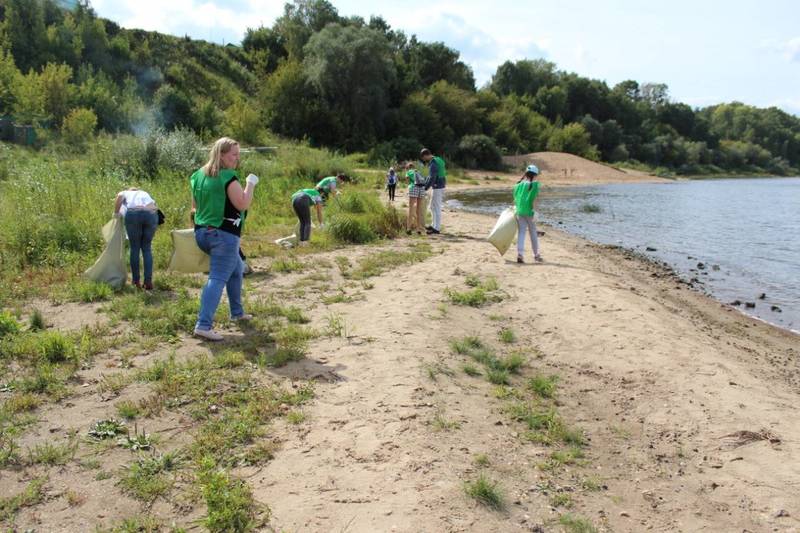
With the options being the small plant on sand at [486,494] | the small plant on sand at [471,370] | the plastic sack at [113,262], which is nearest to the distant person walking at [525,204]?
the small plant on sand at [471,370]

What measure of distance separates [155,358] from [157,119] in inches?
1417

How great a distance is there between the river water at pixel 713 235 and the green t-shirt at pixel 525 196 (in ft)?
12.8

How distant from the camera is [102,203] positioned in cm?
1012

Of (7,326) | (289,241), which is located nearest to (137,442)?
(7,326)

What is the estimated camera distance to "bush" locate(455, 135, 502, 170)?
51250 mm

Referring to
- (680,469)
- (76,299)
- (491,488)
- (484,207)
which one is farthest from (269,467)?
(484,207)

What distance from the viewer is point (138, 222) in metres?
7.13

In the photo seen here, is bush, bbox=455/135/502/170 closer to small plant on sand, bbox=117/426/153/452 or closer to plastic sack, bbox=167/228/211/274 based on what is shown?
plastic sack, bbox=167/228/211/274

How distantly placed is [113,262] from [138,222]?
0.66 m

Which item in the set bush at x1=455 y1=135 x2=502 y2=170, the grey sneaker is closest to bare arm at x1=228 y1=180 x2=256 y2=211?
the grey sneaker

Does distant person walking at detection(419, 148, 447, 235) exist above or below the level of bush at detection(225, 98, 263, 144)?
below

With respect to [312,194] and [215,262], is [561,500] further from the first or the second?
[312,194]

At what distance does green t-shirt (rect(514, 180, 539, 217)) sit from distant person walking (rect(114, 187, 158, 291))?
589 cm

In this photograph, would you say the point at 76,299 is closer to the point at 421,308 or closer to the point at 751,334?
the point at 421,308
